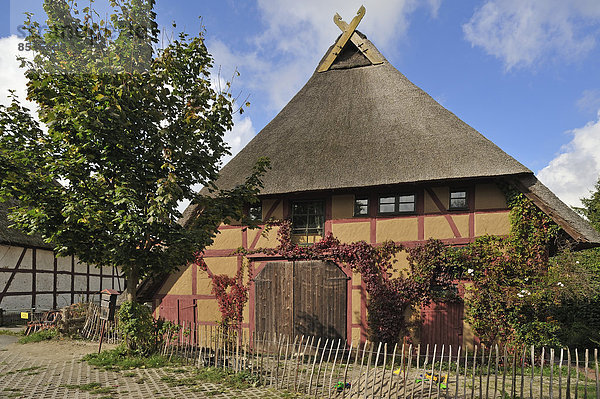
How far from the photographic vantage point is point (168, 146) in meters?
8.88

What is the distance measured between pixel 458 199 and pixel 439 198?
49 cm

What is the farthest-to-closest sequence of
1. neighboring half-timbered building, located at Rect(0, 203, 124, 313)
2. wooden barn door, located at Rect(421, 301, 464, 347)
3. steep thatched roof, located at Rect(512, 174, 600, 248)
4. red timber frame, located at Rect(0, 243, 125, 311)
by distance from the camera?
red timber frame, located at Rect(0, 243, 125, 311), neighboring half-timbered building, located at Rect(0, 203, 124, 313), wooden barn door, located at Rect(421, 301, 464, 347), steep thatched roof, located at Rect(512, 174, 600, 248)

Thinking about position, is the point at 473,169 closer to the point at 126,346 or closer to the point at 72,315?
the point at 126,346

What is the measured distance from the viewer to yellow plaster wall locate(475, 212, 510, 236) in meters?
10.1

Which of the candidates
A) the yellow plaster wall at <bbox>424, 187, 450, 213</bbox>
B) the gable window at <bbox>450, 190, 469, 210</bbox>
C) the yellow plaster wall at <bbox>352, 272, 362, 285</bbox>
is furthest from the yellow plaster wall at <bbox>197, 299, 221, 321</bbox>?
the gable window at <bbox>450, 190, 469, 210</bbox>

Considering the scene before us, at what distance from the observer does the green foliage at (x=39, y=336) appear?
12.5m

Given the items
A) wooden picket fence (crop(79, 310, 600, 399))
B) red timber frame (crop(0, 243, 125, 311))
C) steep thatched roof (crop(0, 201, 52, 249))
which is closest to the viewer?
wooden picket fence (crop(79, 310, 600, 399))

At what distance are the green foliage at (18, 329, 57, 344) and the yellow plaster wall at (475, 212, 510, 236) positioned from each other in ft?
43.7

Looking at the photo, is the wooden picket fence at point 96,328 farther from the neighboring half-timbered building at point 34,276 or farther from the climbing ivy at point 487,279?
the climbing ivy at point 487,279

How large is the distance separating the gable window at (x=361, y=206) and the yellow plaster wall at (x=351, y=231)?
0.98ft

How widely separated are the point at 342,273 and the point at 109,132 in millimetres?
6844

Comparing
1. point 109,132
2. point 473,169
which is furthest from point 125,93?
point 473,169

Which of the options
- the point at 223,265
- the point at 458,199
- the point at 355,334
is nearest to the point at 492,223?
the point at 458,199

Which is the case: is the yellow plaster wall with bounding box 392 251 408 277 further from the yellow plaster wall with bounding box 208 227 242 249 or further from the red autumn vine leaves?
the yellow plaster wall with bounding box 208 227 242 249
